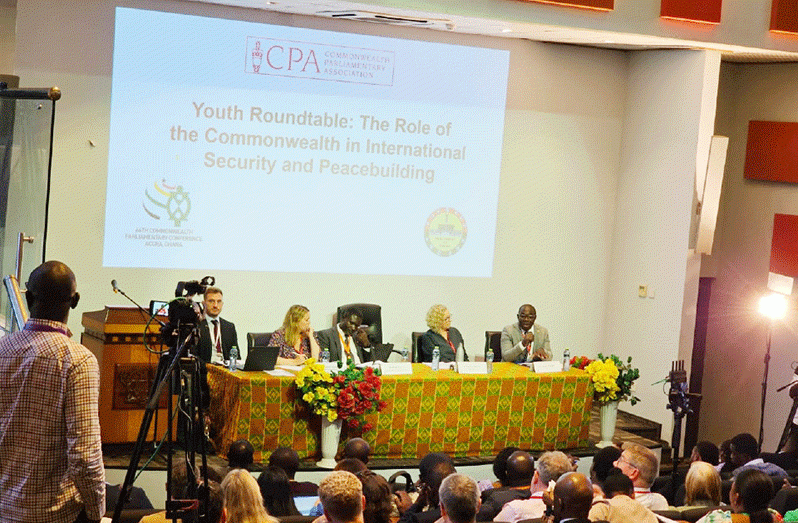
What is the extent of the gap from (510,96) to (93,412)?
7.47 meters

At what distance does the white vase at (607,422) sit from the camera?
8.16 meters

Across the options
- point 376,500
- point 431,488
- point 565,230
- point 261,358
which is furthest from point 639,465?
point 565,230

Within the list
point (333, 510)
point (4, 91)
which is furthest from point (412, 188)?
point (333, 510)

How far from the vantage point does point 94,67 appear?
8.29 m

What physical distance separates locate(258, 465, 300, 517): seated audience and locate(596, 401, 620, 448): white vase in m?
4.06

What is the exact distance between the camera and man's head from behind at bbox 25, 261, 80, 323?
2990mm

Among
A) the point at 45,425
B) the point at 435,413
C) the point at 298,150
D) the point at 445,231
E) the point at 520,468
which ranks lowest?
the point at 435,413

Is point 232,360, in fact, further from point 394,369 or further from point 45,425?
point 45,425

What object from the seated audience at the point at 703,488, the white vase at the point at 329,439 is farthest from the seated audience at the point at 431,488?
the white vase at the point at 329,439

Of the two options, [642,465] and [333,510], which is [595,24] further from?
[333,510]

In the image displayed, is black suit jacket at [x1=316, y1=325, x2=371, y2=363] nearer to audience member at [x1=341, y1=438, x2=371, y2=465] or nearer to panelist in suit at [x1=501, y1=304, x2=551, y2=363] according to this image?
panelist in suit at [x1=501, y1=304, x2=551, y2=363]

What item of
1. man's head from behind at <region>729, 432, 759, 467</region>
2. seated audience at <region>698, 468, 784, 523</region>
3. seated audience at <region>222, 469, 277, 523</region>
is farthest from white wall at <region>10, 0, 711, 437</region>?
seated audience at <region>222, 469, 277, 523</region>

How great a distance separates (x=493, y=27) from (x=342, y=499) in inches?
243

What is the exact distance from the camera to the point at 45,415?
117 inches
